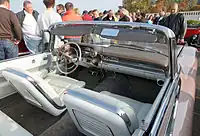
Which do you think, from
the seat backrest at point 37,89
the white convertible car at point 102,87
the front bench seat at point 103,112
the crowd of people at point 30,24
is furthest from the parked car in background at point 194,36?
the front bench seat at point 103,112

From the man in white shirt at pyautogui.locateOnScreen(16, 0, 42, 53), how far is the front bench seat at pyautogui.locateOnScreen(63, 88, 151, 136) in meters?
2.64

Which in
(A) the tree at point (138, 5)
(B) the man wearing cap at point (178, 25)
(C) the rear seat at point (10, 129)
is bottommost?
(C) the rear seat at point (10, 129)

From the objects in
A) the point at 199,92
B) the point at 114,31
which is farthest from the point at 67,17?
the point at 199,92

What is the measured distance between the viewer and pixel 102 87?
8.53 feet

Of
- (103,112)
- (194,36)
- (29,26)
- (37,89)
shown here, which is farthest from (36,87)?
(194,36)

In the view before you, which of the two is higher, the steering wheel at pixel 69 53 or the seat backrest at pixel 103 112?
the steering wheel at pixel 69 53

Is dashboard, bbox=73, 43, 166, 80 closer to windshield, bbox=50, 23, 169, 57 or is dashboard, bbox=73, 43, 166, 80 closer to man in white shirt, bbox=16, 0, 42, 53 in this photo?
windshield, bbox=50, 23, 169, 57

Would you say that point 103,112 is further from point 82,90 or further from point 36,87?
point 36,87

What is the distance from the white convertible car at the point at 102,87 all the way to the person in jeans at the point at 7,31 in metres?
0.76

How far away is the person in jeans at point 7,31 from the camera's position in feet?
9.02

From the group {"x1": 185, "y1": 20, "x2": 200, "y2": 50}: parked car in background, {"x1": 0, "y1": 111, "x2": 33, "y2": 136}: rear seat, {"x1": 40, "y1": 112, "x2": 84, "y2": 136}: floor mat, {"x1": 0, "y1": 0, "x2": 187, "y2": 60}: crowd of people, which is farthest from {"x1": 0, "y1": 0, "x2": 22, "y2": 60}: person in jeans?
{"x1": 185, "y1": 20, "x2": 200, "y2": 50}: parked car in background

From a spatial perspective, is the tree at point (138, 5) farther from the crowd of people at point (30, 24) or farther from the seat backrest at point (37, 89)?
the seat backrest at point (37, 89)

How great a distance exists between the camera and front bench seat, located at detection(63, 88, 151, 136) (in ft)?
3.45

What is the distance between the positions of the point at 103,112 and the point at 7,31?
2.48m
